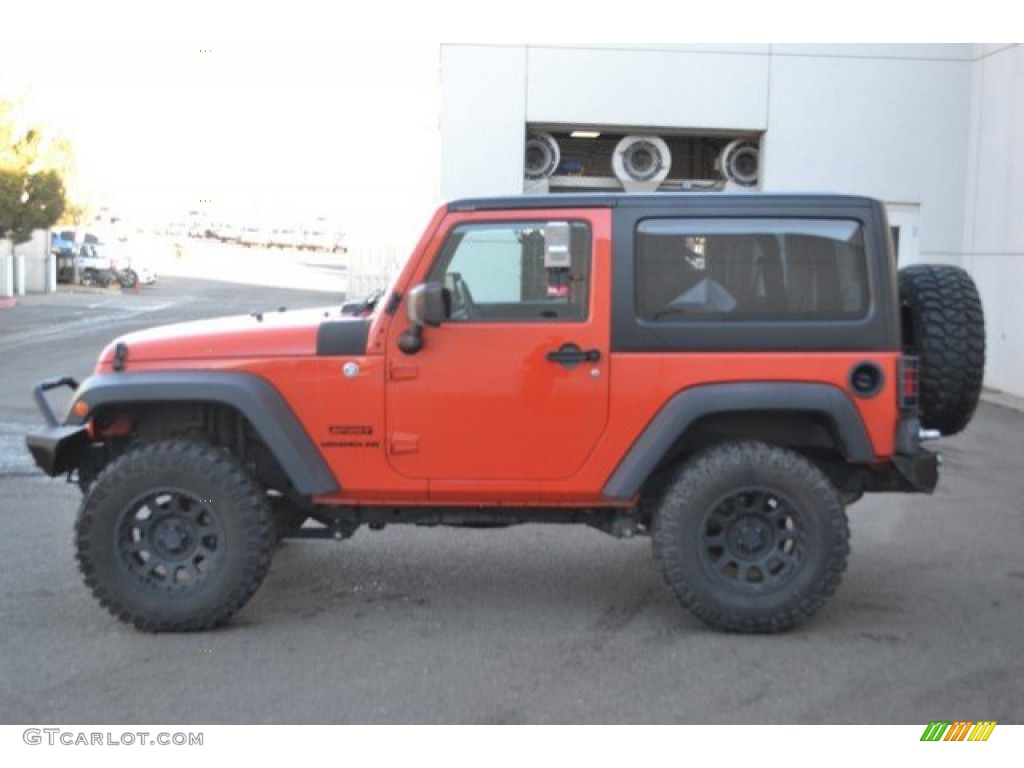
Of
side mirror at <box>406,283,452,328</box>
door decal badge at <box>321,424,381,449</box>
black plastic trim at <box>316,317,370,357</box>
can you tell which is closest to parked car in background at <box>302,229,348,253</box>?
black plastic trim at <box>316,317,370,357</box>

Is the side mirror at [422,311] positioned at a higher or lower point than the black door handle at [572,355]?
higher

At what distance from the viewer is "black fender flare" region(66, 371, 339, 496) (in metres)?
5.63

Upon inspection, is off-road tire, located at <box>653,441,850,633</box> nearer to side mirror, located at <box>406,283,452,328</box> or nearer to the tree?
side mirror, located at <box>406,283,452,328</box>

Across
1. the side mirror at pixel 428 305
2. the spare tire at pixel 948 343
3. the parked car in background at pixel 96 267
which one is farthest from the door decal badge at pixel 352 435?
the parked car in background at pixel 96 267

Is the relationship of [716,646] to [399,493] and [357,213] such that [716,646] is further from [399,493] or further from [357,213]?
[357,213]

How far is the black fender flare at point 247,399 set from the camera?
563cm

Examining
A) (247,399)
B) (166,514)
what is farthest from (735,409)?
(166,514)

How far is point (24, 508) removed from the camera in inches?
330

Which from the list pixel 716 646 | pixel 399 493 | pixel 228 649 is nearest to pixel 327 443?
pixel 399 493

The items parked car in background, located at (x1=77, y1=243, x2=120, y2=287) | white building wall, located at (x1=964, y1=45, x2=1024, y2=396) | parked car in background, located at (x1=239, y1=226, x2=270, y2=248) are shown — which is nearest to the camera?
white building wall, located at (x1=964, y1=45, x2=1024, y2=396)

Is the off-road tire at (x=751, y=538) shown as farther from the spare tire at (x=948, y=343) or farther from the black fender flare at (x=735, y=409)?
the spare tire at (x=948, y=343)

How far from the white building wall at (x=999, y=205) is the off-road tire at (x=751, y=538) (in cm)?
1026

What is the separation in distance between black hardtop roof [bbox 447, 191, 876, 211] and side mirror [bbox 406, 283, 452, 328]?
0.49 metres

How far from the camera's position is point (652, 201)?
18.8 ft
